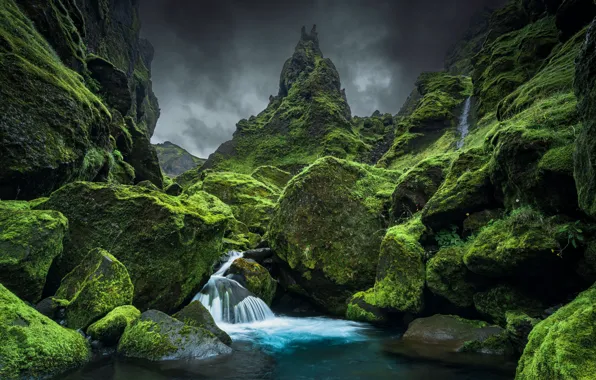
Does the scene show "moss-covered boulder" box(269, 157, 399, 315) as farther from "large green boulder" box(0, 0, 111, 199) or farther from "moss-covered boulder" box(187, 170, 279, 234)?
"moss-covered boulder" box(187, 170, 279, 234)

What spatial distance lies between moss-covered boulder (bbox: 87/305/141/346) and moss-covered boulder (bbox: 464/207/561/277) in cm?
1023

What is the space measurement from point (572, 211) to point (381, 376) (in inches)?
244

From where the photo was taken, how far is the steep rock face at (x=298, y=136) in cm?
8550

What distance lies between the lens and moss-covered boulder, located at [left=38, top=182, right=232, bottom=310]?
1124 cm

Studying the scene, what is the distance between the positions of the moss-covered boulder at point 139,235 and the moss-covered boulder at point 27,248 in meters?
1.81

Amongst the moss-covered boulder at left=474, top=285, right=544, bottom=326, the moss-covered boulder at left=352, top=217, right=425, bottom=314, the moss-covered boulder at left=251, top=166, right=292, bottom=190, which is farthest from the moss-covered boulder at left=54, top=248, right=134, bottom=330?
the moss-covered boulder at left=251, top=166, right=292, bottom=190

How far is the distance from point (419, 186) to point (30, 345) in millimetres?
14895

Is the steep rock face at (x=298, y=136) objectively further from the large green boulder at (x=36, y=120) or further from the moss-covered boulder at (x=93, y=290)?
the moss-covered boulder at (x=93, y=290)

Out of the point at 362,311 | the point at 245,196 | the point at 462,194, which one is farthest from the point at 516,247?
the point at 245,196

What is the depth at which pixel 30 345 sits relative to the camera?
6.23 meters

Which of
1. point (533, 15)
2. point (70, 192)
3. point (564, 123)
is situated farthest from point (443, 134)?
point (70, 192)

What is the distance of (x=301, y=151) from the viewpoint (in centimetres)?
8881

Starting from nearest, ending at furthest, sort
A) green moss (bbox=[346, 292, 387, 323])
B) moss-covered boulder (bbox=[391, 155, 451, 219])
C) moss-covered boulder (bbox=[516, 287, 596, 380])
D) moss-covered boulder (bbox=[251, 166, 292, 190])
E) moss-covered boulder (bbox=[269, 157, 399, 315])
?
moss-covered boulder (bbox=[516, 287, 596, 380]), green moss (bbox=[346, 292, 387, 323]), moss-covered boulder (bbox=[391, 155, 451, 219]), moss-covered boulder (bbox=[269, 157, 399, 315]), moss-covered boulder (bbox=[251, 166, 292, 190])

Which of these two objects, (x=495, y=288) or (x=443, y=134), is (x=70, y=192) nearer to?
(x=495, y=288)
